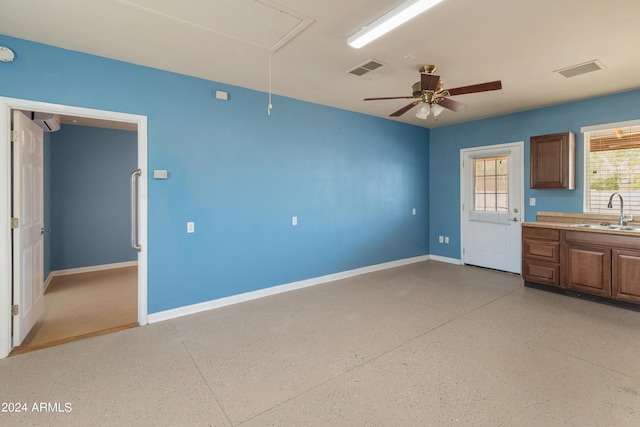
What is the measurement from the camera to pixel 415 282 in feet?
15.2

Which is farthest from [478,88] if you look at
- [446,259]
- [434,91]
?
[446,259]

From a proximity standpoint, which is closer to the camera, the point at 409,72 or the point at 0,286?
the point at 0,286

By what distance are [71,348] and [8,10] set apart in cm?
275

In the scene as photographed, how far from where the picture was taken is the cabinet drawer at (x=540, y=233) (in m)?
4.09

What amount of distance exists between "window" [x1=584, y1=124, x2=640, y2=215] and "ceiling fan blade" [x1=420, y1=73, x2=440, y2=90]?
310 cm

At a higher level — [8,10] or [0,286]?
[8,10]

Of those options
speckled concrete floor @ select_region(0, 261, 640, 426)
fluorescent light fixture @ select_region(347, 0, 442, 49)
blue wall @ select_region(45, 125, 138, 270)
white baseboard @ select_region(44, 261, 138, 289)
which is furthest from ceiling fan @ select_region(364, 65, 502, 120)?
white baseboard @ select_region(44, 261, 138, 289)

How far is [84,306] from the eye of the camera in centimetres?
378

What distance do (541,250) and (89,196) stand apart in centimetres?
754

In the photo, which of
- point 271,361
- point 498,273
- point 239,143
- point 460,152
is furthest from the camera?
point 460,152

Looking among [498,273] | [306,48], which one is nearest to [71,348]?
[306,48]

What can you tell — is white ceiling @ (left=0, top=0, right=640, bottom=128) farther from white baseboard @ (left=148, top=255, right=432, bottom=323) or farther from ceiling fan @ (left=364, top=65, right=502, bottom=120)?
white baseboard @ (left=148, top=255, right=432, bottom=323)

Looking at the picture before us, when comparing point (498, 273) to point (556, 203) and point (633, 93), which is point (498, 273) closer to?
point (556, 203)

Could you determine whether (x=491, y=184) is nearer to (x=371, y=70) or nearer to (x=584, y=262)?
(x=584, y=262)
